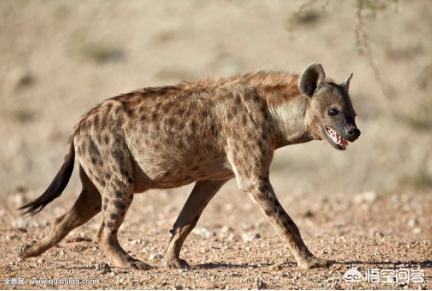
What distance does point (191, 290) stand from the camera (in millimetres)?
7809

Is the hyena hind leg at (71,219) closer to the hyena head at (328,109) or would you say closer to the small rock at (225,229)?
the hyena head at (328,109)

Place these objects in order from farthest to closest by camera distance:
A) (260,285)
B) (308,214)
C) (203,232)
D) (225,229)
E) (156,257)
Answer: (308,214) → (225,229) → (203,232) → (156,257) → (260,285)

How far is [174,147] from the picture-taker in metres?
8.90

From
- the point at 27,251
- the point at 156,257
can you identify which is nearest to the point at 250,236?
the point at 156,257

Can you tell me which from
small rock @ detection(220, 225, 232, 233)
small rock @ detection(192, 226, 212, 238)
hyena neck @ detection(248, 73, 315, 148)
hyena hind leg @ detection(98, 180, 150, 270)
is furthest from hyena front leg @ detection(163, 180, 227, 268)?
small rock @ detection(220, 225, 232, 233)

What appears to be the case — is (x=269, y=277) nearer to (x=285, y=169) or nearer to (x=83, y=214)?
(x=83, y=214)

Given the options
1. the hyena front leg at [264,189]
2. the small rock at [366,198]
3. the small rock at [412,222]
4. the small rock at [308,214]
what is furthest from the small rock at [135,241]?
the small rock at [366,198]

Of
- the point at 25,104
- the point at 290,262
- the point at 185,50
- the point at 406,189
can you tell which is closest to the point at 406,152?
the point at 406,189

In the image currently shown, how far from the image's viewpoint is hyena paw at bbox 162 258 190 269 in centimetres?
909

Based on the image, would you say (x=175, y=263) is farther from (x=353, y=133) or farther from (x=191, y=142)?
(x=353, y=133)

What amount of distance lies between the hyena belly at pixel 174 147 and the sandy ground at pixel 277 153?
3.09 feet

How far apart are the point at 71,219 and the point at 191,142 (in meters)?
1.38

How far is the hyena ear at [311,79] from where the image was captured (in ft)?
29.6

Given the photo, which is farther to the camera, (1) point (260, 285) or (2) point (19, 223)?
(2) point (19, 223)
